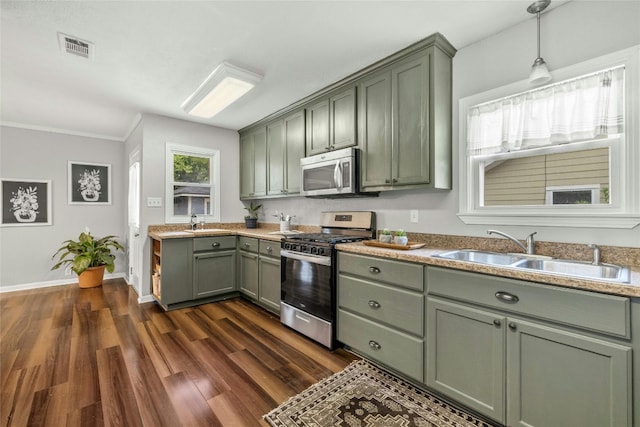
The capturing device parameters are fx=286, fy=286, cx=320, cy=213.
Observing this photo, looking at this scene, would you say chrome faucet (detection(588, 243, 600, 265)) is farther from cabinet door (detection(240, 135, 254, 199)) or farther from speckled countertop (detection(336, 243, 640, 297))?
cabinet door (detection(240, 135, 254, 199))

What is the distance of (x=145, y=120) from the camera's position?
3740mm

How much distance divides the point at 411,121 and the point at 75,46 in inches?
106

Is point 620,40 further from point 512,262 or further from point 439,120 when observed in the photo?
point 512,262

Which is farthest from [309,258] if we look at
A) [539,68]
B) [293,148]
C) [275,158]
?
[539,68]

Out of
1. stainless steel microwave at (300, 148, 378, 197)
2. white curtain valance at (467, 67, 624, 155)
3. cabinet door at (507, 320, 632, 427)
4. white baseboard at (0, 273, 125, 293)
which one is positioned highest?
white curtain valance at (467, 67, 624, 155)

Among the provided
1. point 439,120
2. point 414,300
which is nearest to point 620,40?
point 439,120

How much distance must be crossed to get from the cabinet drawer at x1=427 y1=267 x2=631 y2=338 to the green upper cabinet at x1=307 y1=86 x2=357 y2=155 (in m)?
1.56

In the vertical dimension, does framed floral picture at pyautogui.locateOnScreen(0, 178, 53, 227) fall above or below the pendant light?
below

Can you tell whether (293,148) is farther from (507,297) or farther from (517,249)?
(507,297)

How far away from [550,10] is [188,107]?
3.38 meters

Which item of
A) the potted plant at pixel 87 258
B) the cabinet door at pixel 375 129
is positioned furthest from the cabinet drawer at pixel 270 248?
the potted plant at pixel 87 258

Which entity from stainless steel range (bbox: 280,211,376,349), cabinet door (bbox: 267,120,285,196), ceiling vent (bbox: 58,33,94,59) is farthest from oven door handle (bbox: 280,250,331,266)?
ceiling vent (bbox: 58,33,94,59)

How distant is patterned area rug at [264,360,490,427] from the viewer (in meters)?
1.61

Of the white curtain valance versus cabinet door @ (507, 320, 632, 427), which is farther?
the white curtain valance
